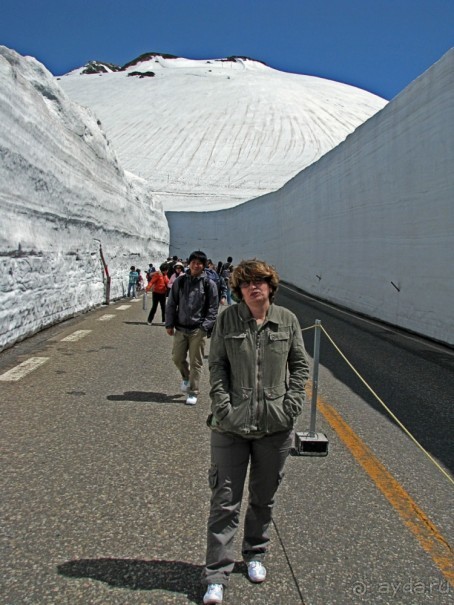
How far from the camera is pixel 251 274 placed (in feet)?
9.62

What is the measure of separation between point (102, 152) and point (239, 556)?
1904cm

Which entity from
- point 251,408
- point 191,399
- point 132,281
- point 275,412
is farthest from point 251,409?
point 132,281

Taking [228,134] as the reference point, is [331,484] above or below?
below

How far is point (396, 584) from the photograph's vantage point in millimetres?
2842

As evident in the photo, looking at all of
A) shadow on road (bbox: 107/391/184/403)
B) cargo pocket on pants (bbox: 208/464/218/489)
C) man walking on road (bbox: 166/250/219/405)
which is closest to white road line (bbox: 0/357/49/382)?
shadow on road (bbox: 107/391/184/403)

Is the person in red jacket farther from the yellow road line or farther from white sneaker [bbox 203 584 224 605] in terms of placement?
white sneaker [bbox 203 584 224 605]

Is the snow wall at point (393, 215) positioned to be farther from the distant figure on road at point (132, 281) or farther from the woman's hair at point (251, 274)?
the woman's hair at point (251, 274)

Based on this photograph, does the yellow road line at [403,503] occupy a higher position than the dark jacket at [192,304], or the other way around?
the dark jacket at [192,304]

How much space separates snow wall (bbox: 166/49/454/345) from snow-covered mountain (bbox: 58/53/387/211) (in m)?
35.1

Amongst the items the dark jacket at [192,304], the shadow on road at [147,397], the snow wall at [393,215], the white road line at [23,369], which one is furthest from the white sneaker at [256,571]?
the snow wall at [393,215]

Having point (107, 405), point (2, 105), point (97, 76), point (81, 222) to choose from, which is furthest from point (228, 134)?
point (107, 405)

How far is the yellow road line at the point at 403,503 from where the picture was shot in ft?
10.2

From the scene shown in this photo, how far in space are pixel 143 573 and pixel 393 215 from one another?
43.2 ft

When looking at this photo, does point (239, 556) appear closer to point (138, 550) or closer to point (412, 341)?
point (138, 550)
